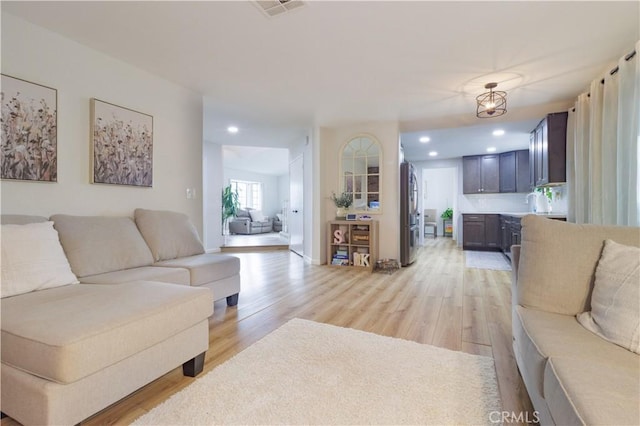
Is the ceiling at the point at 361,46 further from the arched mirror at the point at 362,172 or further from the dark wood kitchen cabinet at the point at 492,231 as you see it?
the dark wood kitchen cabinet at the point at 492,231

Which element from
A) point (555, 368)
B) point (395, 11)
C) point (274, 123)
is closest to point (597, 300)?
point (555, 368)

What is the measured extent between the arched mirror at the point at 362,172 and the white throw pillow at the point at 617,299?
3610 mm

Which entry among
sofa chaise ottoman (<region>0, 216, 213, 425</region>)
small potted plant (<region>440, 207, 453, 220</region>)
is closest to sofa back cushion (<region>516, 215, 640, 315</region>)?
sofa chaise ottoman (<region>0, 216, 213, 425</region>)

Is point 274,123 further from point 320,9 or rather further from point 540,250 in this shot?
point 540,250

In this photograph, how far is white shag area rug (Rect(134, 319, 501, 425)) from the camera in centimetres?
130

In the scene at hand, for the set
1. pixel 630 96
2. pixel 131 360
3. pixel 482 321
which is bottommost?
pixel 482 321

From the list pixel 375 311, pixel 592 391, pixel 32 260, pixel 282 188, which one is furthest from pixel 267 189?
pixel 592 391

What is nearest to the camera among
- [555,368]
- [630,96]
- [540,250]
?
[555,368]

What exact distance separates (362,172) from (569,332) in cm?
404

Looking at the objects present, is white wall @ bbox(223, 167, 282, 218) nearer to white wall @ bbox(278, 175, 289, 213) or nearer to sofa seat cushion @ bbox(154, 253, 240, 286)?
white wall @ bbox(278, 175, 289, 213)

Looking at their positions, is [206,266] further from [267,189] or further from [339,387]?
[267,189]

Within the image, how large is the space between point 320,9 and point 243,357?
235 centimetres

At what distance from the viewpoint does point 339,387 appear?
152cm

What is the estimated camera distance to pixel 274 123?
188 inches
